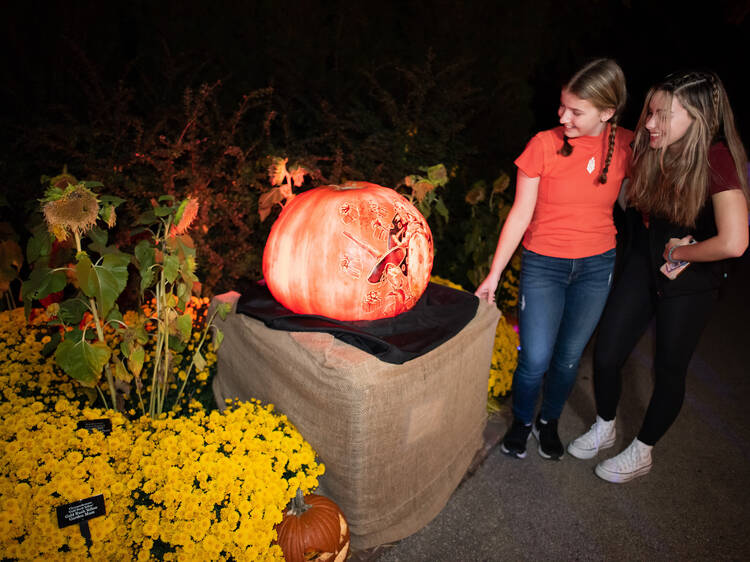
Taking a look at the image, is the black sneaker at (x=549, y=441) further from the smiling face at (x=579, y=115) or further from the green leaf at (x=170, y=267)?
the green leaf at (x=170, y=267)

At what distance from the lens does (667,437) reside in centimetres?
294

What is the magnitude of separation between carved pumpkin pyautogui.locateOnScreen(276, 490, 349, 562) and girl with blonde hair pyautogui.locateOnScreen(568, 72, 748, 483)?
1490mm

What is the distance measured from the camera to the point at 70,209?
1527mm

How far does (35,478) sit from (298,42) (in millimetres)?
3538

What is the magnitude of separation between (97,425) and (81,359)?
272mm

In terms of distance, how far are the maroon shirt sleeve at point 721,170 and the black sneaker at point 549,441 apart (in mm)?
1451

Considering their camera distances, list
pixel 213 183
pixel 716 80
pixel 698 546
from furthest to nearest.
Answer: pixel 213 183 < pixel 698 546 < pixel 716 80

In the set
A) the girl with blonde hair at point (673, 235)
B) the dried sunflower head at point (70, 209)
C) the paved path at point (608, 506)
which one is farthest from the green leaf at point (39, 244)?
the girl with blonde hair at point (673, 235)

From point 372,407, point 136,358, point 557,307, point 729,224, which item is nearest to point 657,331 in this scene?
point 557,307

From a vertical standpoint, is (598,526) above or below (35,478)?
below

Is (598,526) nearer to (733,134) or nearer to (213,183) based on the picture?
(733,134)

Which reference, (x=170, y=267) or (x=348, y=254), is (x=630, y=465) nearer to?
(x=348, y=254)

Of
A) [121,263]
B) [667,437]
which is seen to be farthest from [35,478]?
[667,437]

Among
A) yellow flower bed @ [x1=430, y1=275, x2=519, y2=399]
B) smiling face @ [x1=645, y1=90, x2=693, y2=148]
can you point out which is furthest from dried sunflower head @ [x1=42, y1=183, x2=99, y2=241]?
smiling face @ [x1=645, y1=90, x2=693, y2=148]
